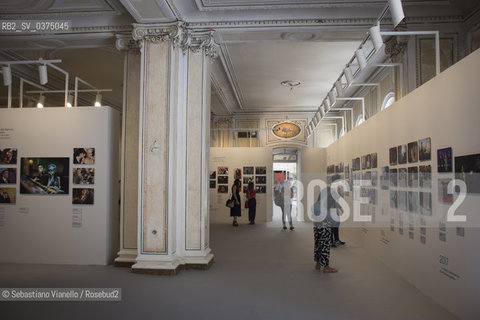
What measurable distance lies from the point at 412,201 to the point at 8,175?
7834mm

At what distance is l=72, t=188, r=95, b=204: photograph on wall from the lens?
25.7 ft

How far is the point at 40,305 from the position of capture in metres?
5.27

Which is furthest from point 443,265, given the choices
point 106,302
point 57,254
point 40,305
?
point 57,254

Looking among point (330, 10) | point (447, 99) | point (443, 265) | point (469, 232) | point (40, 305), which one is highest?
point (330, 10)

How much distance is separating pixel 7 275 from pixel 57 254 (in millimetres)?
1101

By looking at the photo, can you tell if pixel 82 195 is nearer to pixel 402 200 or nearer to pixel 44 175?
pixel 44 175

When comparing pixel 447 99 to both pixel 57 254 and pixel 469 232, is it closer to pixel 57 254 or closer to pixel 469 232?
pixel 469 232

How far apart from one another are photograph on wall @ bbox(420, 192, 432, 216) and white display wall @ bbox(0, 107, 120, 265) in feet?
18.7

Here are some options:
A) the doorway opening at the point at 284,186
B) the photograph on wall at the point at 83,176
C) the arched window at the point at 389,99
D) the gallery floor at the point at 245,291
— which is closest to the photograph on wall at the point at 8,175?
the photograph on wall at the point at 83,176

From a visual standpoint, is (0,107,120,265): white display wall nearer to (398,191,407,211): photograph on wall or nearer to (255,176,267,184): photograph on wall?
(398,191,407,211): photograph on wall

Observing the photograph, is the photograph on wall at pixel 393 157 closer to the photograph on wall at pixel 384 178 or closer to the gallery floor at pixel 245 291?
the photograph on wall at pixel 384 178

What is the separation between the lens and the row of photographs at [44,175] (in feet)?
25.9

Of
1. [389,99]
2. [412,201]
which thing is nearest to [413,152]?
[412,201]

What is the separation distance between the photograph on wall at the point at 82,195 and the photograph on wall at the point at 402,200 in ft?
19.0
